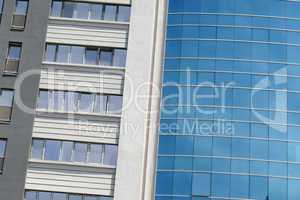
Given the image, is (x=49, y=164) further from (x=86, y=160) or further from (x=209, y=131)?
(x=209, y=131)

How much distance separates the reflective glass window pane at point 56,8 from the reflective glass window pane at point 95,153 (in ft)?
32.6

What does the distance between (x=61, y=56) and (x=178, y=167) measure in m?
11.0

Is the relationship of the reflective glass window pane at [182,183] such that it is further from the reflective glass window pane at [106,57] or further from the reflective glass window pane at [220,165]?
the reflective glass window pane at [106,57]

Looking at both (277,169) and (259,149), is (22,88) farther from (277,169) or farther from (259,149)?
(277,169)

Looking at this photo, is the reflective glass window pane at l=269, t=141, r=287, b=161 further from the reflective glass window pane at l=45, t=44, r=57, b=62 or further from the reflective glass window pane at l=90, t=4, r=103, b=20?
the reflective glass window pane at l=45, t=44, r=57, b=62

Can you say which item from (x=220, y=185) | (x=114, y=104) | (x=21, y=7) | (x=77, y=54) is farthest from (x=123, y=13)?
(x=220, y=185)

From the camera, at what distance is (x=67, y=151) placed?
42.4 m

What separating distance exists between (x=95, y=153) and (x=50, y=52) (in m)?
7.90

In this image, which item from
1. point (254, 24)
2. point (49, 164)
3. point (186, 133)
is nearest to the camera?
point (49, 164)

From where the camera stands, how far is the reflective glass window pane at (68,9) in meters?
45.8

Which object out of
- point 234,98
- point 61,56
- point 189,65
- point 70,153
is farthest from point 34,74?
point 234,98

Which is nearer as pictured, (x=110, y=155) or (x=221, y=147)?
(x=110, y=155)

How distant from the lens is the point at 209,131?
4481 centimetres

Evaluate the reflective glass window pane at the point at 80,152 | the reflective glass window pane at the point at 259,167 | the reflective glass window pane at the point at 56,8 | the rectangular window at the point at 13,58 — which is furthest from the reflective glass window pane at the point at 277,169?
the rectangular window at the point at 13,58
